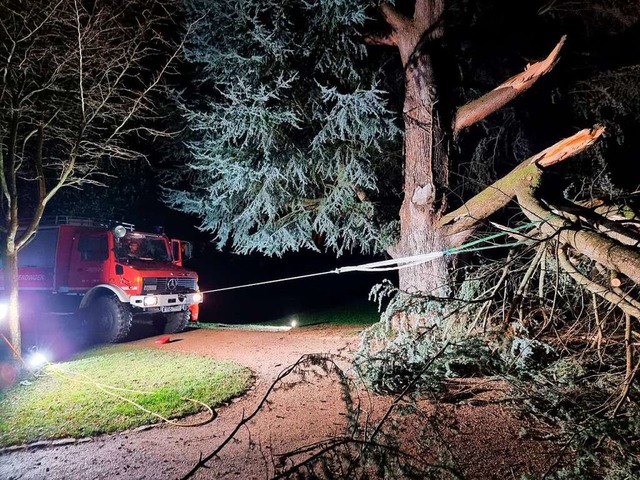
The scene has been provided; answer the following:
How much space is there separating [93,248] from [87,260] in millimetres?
306

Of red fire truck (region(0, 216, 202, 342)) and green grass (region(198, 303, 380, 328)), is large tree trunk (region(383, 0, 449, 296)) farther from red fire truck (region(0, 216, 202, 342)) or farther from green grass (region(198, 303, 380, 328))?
red fire truck (region(0, 216, 202, 342))

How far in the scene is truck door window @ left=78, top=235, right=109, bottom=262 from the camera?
9828 mm

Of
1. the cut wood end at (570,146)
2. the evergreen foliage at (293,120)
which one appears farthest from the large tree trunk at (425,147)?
the cut wood end at (570,146)

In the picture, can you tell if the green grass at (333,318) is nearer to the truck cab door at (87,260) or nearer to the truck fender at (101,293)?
the truck fender at (101,293)

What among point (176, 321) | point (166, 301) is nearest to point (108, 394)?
point (166, 301)

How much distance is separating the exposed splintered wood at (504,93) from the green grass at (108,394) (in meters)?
5.71

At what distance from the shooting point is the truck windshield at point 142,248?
10.0m

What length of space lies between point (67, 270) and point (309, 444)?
333 inches

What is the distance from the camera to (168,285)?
9.98 metres

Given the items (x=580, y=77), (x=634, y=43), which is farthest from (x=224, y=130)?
(x=634, y=43)

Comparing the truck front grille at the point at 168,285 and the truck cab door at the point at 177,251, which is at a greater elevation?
the truck cab door at the point at 177,251

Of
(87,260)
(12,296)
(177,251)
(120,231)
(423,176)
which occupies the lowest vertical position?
(12,296)

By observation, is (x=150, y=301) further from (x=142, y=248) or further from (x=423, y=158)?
(x=423, y=158)

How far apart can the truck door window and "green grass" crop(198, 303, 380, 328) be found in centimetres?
338
